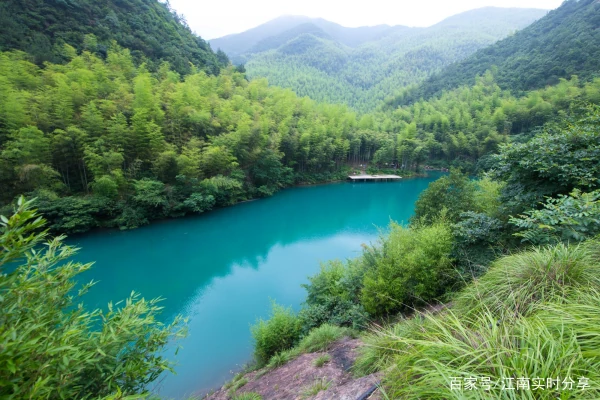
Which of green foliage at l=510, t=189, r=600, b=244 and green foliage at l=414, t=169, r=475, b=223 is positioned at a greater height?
green foliage at l=510, t=189, r=600, b=244

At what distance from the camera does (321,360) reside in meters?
3.85

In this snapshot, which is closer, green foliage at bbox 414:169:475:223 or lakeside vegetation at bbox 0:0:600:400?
lakeside vegetation at bbox 0:0:600:400

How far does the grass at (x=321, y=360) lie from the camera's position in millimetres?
3809

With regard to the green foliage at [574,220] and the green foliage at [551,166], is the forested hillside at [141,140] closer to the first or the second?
the green foliage at [551,166]

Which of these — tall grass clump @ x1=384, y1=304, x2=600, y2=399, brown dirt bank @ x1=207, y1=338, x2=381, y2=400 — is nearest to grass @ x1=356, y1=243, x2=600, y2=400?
tall grass clump @ x1=384, y1=304, x2=600, y2=399

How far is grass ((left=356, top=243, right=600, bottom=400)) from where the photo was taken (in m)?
1.12

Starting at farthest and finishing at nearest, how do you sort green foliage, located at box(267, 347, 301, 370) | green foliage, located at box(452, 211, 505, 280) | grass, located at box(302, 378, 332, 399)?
1. green foliage, located at box(267, 347, 301, 370)
2. green foliage, located at box(452, 211, 505, 280)
3. grass, located at box(302, 378, 332, 399)

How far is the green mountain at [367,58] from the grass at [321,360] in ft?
152

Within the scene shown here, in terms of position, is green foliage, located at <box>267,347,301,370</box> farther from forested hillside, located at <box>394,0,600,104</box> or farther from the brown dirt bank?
forested hillside, located at <box>394,0,600,104</box>

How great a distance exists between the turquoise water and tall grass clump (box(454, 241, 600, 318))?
18.0 ft

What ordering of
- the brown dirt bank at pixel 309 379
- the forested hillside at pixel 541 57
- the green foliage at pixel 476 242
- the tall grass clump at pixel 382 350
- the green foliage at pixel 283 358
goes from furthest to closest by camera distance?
the forested hillside at pixel 541 57 → the green foliage at pixel 283 358 → the green foliage at pixel 476 242 → the brown dirt bank at pixel 309 379 → the tall grass clump at pixel 382 350

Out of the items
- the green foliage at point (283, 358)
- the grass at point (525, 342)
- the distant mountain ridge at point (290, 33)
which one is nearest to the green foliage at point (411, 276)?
the green foliage at point (283, 358)

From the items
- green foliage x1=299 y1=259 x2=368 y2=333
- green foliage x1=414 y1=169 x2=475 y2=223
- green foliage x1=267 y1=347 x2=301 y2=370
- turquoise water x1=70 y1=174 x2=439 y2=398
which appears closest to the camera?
green foliage x1=267 y1=347 x2=301 y2=370

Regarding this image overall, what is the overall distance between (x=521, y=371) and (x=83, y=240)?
49.9ft
